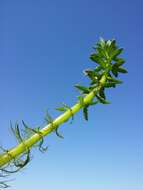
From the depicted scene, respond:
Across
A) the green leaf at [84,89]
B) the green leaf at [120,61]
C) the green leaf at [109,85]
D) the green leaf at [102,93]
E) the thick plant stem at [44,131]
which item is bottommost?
the thick plant stem at [44,131]

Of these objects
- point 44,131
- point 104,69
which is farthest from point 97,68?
point 44,131

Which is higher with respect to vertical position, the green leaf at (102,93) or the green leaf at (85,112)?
the green leaf at (102,93)

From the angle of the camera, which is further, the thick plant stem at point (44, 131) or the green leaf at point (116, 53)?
the green leaf at point (116, 53)

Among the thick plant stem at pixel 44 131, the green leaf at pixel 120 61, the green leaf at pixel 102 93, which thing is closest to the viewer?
the thick plant stem at pixel 44 131

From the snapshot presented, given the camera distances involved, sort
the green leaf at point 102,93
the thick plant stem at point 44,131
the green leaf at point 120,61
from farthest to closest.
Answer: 1. the green leaf at point 120,61
2. the green leaf at point 102,93
3. the thick plant stem at point 44,131

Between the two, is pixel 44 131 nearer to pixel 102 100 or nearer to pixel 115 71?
pixel 102 100

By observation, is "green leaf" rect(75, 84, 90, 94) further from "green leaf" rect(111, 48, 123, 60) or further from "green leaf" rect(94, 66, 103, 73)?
"green leaf" rect(111, 48, 123, 60)

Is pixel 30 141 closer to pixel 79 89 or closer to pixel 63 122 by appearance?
pixel 63 122

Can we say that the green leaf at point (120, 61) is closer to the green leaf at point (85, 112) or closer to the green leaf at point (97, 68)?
the green leaf at point (97, 68)
